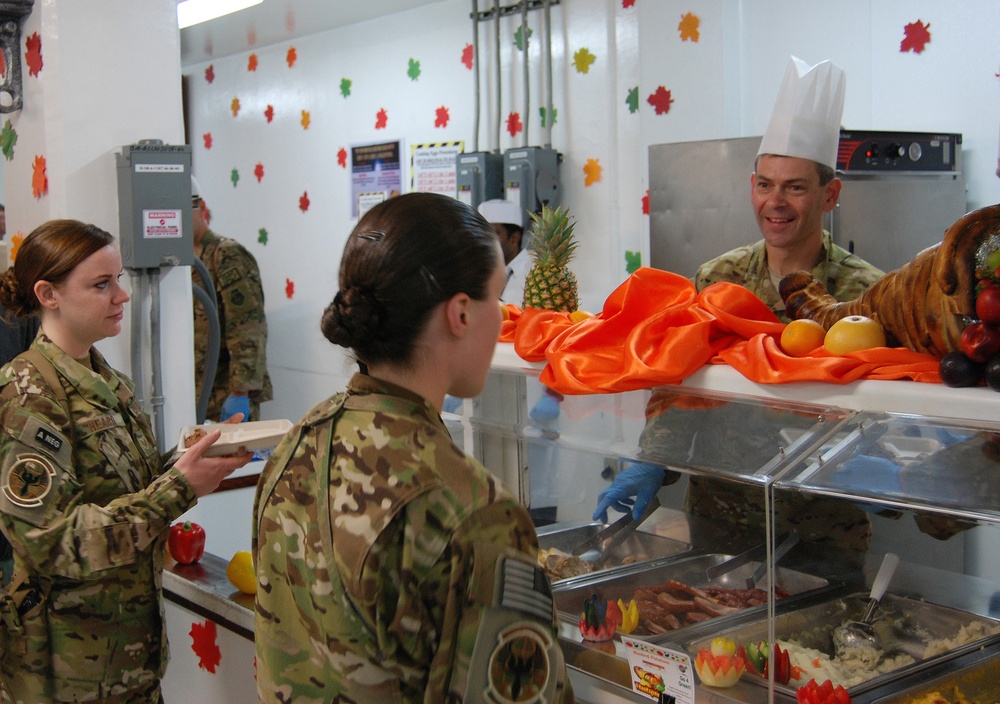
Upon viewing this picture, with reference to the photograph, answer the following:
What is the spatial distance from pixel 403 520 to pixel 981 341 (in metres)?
1.04

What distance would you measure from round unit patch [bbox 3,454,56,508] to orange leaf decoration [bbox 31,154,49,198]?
5.21ft

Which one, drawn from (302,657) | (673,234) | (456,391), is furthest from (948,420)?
(673,234)

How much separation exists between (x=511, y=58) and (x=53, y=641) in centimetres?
437

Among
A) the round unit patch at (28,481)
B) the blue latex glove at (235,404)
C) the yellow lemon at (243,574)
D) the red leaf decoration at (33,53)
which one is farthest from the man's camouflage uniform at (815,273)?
the blue latex glove at (235,404)

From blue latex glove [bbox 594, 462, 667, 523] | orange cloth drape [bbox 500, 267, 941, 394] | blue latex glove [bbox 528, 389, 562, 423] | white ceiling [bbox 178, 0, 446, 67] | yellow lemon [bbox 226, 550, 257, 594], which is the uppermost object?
white ceiling [bbox 178, 0, 446, 67]

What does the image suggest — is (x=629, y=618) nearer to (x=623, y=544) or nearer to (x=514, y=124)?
(x=623, y=544)

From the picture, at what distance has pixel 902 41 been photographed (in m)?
4.46

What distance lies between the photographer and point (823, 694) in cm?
151

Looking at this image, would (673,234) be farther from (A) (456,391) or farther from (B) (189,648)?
(A) (456,391)

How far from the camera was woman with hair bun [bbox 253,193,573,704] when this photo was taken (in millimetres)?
1064

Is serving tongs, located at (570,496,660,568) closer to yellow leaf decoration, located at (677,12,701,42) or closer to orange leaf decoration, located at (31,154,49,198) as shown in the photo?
orange leaf decoration, located at (31,154,49,198)

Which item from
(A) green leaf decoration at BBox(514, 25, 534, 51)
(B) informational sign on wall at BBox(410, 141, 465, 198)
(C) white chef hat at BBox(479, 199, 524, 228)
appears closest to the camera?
(C) white chef hat at BBox(479, 199, 524, 228)

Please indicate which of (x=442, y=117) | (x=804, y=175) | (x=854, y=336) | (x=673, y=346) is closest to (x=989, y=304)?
(x=854, y=336)

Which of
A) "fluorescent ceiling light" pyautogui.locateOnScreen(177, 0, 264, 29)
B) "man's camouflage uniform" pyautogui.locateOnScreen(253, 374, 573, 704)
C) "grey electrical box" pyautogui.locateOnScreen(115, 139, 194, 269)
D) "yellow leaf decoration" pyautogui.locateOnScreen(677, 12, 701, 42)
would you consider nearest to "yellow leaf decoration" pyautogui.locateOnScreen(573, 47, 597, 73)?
"yellow leaf decoration" pyautogui.locateOnScreen(677, 12, 701, 42)
